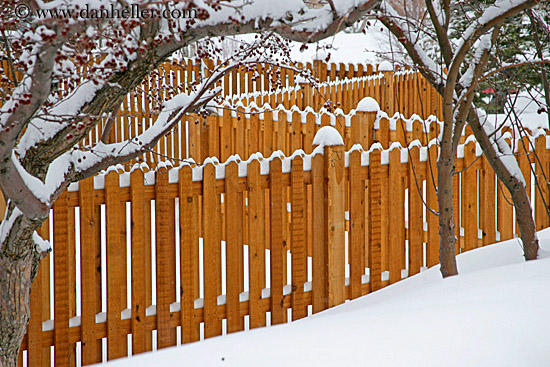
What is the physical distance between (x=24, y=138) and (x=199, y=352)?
1.23 meters

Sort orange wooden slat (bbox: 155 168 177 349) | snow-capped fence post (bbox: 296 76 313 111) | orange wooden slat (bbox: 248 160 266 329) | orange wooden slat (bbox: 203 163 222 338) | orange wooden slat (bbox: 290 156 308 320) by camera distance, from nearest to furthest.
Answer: orange wooden slat (bbox: 155 168 177 349) < orange wooden slat (bbox: 203 163 222 338) < orange wooden slat (bbox: 248 160 266 329) < orange wooden slat (bbox: 290 156 308 320) < snow-capped fence post (bbox: 296 76 313 111)

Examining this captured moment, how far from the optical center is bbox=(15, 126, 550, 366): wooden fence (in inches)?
143

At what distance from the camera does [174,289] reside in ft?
13.0

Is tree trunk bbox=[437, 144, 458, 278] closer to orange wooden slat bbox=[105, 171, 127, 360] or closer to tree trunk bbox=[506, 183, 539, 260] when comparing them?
tree trunk bbox=[506, 183, 539, 260]

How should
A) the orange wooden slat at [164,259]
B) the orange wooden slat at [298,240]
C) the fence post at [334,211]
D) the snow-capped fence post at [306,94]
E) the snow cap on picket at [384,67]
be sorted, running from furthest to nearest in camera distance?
the snow cap on picket at [384,67] < the snow-capped fence post at [306,94] < the fence post at [334,211] < the orange wooden slat at [298,240] < the orange wooden slat at [164,259]

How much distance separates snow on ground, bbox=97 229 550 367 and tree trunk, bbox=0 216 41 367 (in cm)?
52

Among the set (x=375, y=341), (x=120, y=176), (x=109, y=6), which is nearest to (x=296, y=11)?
(x=109, y=6)

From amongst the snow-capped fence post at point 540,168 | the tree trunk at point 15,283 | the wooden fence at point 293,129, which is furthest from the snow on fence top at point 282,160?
the wooden fence at point 293,129

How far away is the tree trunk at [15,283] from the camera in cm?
263

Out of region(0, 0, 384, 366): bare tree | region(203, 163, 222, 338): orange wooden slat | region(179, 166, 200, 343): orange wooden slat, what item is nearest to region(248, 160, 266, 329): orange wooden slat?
region(203, 163, 222, 338): orange wooden slat

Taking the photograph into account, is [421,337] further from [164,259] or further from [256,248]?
[164,259]

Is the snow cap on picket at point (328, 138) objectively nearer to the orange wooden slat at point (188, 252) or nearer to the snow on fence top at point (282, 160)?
the snow on fence top at point (282, 160)

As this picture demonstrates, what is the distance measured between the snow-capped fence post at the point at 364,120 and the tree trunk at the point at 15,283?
4.17 meters

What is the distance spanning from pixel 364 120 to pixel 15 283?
4.39m
